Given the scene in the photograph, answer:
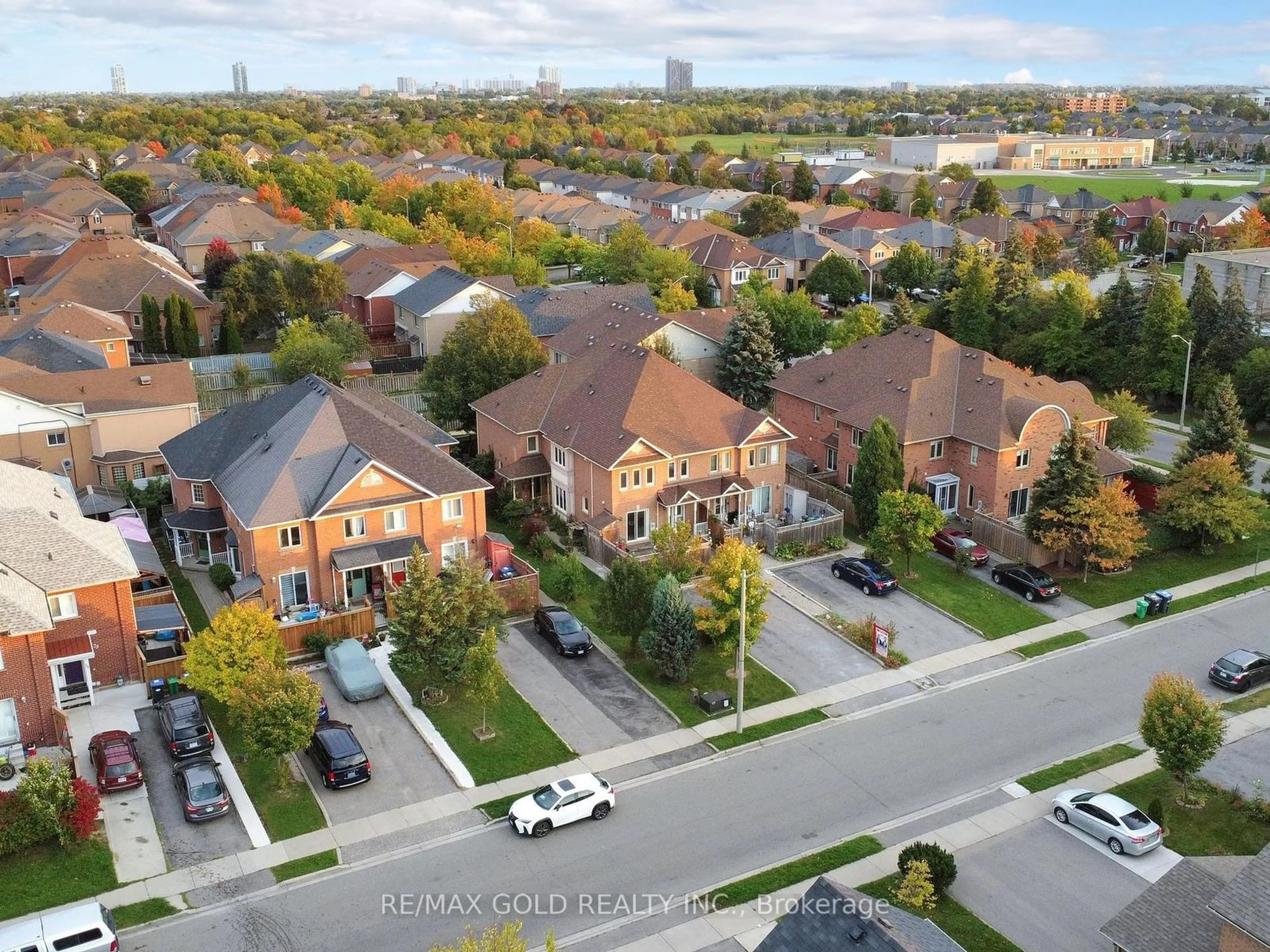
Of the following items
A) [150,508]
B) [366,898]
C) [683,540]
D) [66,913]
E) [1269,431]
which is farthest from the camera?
[1269,431]

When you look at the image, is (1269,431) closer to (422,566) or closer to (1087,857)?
(1087,857)

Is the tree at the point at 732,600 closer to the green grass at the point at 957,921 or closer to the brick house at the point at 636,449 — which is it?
the brick house at the point at 636,449

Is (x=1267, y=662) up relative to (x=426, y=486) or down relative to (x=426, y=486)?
down

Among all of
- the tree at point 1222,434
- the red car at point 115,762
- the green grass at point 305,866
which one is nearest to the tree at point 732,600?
the green grass at point 305,866

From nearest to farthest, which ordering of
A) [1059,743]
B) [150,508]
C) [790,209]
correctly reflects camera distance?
[1059,743] < [150,508] < [790,209]

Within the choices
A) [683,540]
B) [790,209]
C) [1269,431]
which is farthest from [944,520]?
[790,209]

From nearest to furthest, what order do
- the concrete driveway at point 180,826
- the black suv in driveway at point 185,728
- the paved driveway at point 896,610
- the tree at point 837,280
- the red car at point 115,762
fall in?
the concrete driveway at point 180,826 → the red car at point 115,762 → the black suv in driveway at point 185,728 → the paved driveway at point 896,610 → the tree at point 837,280

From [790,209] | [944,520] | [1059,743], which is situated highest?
[790,209]

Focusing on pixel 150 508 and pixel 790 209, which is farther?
pixel 790 209
